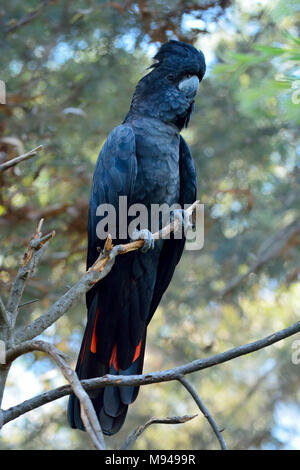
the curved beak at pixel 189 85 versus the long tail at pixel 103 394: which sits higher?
the curved beak at pixel 189 85

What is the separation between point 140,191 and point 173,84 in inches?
26.9

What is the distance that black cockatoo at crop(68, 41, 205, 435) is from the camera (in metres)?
2.76

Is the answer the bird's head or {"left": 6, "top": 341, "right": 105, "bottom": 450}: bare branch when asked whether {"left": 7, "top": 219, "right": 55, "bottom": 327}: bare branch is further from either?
the bird's head

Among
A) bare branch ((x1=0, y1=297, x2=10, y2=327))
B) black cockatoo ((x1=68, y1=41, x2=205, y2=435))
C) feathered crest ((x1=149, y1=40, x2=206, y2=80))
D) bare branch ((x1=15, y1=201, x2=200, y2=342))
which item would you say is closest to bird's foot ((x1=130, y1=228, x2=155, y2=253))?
black cockatoo ((x1=68, y1=41, x2=205, y2=435))

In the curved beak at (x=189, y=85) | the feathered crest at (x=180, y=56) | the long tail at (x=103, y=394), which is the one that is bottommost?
the long tail at (x=103, y=394)

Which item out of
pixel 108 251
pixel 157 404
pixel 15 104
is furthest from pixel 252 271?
pixel 108 251

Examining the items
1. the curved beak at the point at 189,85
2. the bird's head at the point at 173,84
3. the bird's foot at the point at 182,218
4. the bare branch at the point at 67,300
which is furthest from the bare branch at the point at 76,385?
the curved beak at the point at 189,85

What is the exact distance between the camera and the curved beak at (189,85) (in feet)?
9.96

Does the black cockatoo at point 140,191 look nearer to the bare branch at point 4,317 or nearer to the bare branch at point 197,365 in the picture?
the bare branch at point 4,317

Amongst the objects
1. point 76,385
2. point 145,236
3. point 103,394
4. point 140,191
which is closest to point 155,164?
point 140,191

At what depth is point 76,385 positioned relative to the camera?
147 cm

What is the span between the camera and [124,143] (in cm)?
284

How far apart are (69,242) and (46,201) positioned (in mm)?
384

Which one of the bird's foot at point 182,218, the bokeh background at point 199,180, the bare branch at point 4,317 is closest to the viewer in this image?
the bare branch at point 4,317
